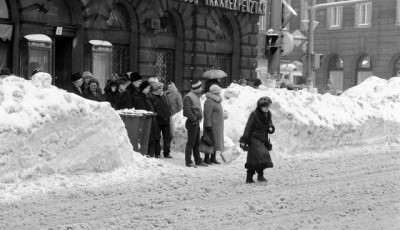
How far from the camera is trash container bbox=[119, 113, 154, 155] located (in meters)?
16.0

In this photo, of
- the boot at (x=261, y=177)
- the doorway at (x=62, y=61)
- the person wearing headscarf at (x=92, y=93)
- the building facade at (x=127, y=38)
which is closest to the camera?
the boot at (x=261, y=177)

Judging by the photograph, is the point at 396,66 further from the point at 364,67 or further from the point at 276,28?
the point at 276,28

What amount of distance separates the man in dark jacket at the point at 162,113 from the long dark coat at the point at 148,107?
0.54 ft

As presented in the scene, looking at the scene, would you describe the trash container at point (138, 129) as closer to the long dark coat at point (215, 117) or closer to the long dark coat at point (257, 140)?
the long dark coat at point (215, 117)

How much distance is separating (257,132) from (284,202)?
8.11 feet

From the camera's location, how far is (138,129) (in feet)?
52.9

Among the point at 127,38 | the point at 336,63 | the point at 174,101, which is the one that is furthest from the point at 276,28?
the point at 336,63

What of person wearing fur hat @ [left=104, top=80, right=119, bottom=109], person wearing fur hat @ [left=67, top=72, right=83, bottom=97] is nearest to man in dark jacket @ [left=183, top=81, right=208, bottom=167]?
person wearing fur hat @ [left=104, top=80, right=119, bottom=109]

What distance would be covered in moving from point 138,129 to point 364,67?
124ft

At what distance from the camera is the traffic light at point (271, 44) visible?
2284cm

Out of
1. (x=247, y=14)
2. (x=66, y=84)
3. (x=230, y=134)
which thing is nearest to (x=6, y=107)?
(x=230, y=134)

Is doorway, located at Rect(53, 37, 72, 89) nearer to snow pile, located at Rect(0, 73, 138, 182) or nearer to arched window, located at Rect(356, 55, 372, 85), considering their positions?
snow pile, located at Rect(0, 73, 138, 182)

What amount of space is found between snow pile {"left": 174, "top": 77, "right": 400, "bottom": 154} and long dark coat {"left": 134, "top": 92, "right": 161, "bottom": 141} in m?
1.25

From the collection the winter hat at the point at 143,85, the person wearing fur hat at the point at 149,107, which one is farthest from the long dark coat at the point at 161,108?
the winter hat at the point at 143,85
